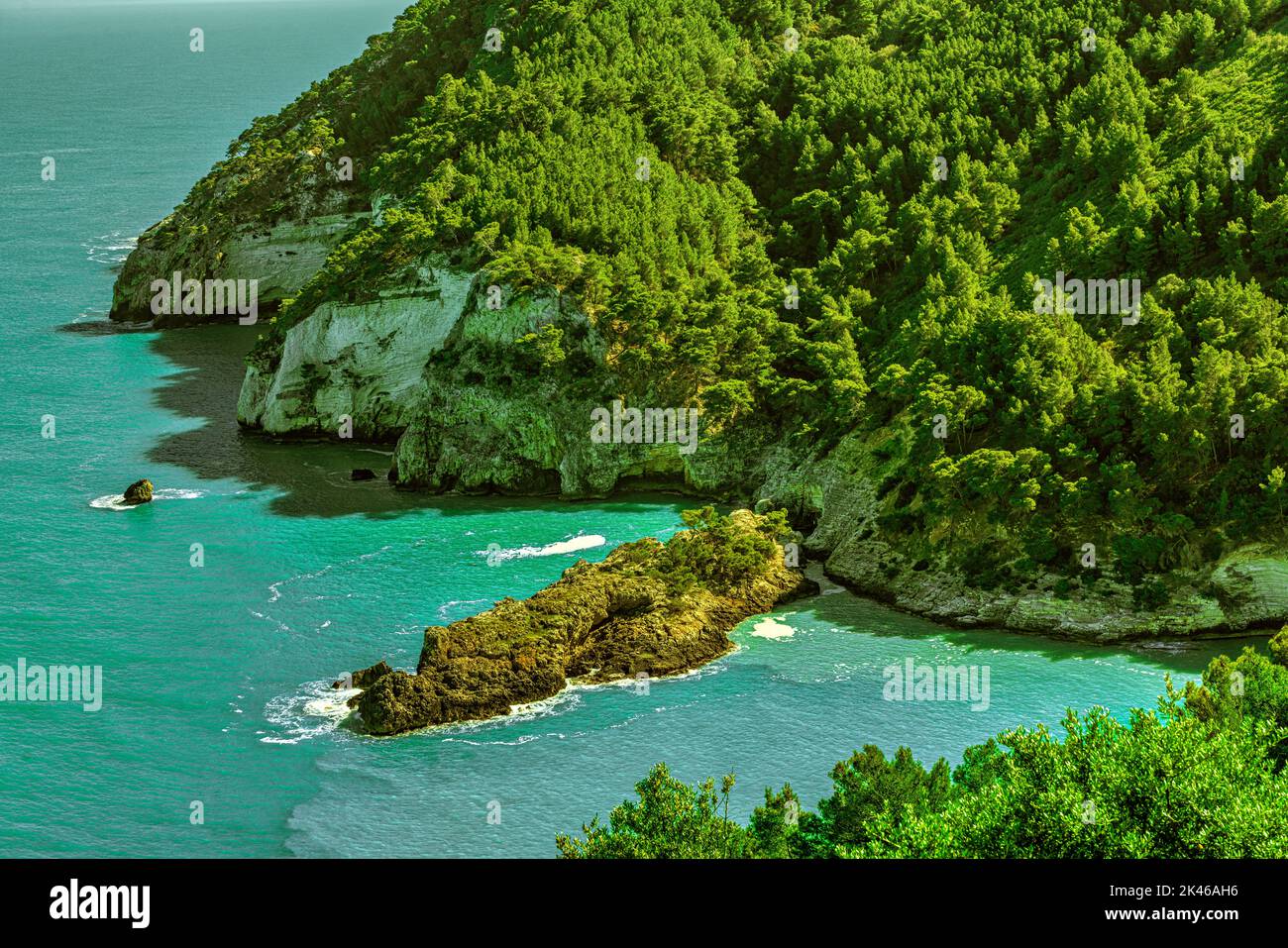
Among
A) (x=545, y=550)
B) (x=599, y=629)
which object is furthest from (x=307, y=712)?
(x=545, y=550)

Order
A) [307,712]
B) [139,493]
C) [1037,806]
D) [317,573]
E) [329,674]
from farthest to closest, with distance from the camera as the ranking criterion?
[139,493] < [317,573] < [329,674] < [307,712] < [1037,806]

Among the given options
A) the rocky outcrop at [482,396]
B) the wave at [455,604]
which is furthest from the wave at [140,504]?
the wave at [455,604]

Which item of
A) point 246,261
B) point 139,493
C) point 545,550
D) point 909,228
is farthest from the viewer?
Result: point 246,261

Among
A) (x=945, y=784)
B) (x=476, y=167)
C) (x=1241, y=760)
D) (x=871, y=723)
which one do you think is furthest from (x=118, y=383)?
(x=1241, y=760)

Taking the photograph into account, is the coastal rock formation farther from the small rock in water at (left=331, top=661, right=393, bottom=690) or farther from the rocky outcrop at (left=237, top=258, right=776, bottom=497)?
the rocky outcrop at (left=237, top=258, right=776, bottom=497)

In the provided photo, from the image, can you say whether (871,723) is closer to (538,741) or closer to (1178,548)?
(538,741)

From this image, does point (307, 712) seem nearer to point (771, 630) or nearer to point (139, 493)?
point (771, 630)
